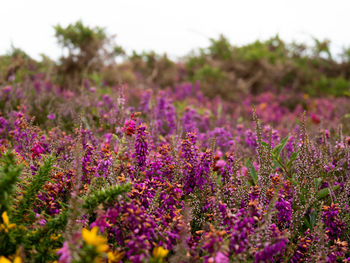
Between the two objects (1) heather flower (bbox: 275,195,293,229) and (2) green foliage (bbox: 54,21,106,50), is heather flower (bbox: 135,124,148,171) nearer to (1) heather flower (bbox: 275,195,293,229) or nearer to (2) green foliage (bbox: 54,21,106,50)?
(1) heather flower (bbox: 275,195,293,229)

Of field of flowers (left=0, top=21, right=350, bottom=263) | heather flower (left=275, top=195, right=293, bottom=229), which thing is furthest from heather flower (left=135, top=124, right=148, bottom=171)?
heather flower (left=275, top=195, right=293, bottom=229)

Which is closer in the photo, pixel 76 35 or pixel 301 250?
pixel 301 250

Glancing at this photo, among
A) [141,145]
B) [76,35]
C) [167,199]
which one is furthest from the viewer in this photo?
[76,35]

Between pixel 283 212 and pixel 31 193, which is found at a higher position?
pixel 283 212

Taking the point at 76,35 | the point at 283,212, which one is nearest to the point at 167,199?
the point at 283,212

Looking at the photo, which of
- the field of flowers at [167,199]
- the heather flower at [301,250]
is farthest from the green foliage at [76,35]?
the heather flower at [301,250]

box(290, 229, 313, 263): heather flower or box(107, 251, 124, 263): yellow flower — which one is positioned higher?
box(290, 229, 313, 263): heather flower

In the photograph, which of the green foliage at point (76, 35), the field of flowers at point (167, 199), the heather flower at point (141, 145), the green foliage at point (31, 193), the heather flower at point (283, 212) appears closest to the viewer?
the field of flowers at point (167, 199)

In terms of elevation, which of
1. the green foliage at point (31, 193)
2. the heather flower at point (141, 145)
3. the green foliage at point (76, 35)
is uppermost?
the green foliage at point (76, 35)

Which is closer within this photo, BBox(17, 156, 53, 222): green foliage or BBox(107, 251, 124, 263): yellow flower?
BBox(107, 251, 124, 263): yellow flower

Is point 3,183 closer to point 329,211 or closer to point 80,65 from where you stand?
point 329,211

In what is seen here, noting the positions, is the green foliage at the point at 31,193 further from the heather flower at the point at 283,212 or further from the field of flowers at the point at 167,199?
the heather flower at the point at 283,212

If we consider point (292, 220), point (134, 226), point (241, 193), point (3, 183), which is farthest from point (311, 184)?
point (3, 183)

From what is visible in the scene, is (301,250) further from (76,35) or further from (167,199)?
(76,35)
